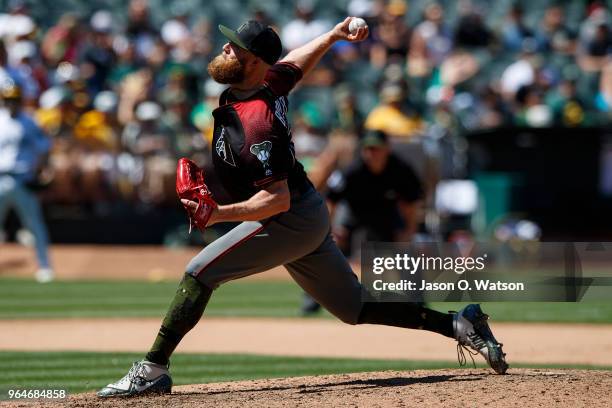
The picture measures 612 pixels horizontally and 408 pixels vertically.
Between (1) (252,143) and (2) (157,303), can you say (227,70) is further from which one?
(2) (157,303)

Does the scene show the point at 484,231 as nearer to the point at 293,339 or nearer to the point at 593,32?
the point at 593,32

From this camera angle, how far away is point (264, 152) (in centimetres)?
522

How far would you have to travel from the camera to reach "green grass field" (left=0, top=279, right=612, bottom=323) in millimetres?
10562

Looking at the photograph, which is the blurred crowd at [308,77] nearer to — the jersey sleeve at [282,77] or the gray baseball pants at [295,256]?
the jersey sleeve at [282,77]

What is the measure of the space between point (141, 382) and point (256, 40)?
5.71ft

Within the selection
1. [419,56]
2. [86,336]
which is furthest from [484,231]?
[86,336]

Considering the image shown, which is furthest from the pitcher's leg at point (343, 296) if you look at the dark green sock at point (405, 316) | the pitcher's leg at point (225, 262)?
the pitcher's leg at point (225, 262)

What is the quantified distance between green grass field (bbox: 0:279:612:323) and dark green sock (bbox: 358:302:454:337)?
447 centimetres

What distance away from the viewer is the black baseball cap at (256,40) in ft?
17.5

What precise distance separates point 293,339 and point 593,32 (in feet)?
31.0

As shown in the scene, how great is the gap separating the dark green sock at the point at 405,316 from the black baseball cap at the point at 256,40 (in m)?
1.36

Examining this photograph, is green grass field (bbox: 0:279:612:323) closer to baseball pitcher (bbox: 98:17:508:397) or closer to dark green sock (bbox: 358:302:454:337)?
dark green sock (bbox: 358:302:454:337)

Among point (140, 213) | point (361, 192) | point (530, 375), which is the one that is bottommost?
point (530, 375)

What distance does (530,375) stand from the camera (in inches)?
234
